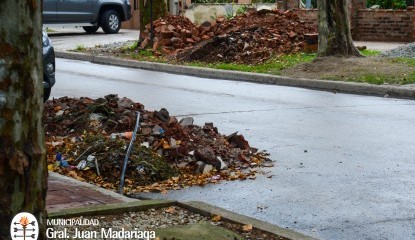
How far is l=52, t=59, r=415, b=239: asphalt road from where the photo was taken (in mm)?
6594

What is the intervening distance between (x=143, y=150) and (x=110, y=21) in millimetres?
26214

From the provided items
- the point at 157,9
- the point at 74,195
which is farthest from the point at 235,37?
the point at 74,195

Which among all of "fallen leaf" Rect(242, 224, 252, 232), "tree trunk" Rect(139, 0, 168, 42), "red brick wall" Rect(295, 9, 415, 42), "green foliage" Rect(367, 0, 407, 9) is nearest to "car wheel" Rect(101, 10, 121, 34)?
"tree trunk" Rect(139, 0, 168, 42)

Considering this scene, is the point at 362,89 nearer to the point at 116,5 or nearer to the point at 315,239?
the point at 315,239

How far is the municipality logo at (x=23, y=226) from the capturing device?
3924mm

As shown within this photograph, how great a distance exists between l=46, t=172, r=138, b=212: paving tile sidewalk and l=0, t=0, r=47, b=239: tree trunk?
2.21 meters

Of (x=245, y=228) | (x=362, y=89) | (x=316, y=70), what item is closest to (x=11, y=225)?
(x=245, y=228)

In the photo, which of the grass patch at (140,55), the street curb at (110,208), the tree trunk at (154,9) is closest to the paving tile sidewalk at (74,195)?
the street curb at (110,208)

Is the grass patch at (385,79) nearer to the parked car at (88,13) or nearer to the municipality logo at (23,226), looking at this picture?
the municipality logo at (23,226)

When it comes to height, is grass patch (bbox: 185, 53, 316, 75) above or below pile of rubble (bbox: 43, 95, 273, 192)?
below

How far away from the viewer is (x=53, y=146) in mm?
8602

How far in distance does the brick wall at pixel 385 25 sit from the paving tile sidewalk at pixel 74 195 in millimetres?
20175

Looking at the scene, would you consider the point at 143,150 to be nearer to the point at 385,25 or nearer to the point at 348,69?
the point at 348,69

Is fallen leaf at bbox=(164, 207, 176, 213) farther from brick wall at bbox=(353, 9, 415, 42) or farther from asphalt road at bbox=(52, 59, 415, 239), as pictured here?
brick wall at bbox=(353, 9, 415, 42)
